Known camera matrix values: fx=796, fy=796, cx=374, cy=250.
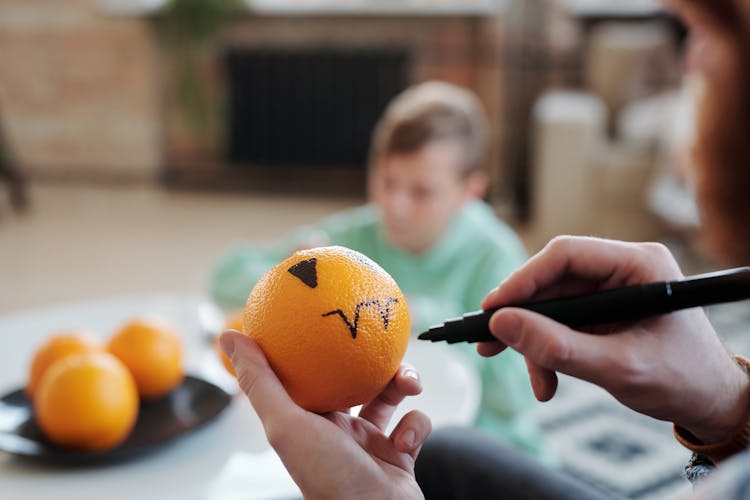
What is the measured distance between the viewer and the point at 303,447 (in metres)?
0.48

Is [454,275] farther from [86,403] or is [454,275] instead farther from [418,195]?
[86,403]

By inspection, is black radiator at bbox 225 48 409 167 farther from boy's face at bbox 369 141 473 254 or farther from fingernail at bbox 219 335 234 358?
fingernail at bbox 219 335 234 358

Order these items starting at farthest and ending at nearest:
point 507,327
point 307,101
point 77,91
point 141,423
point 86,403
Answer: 1. point 77,91
2. point 307,101
3. point 141,423
4. point 86,403
5. point 507,327

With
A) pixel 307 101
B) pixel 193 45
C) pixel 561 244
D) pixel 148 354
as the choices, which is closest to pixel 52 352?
pixel 148 354

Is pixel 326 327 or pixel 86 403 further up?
pixel 326 327

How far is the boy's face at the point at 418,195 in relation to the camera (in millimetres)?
1606

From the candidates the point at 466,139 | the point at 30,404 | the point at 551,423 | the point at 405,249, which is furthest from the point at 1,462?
the point at 551,423

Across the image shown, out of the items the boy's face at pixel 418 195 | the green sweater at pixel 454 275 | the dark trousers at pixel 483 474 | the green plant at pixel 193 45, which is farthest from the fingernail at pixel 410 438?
the green plant at pixel 193 45

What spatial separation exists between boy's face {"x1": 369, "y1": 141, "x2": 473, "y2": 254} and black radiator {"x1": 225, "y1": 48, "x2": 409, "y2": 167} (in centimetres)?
318

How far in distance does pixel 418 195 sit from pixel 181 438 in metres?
0.84

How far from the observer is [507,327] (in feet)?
1.48

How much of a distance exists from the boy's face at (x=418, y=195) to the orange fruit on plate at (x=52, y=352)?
76cm

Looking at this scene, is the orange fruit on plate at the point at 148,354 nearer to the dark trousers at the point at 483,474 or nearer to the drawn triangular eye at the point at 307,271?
the dark trousers at the point at 483,474

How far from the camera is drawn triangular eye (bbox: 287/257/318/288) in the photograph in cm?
50
